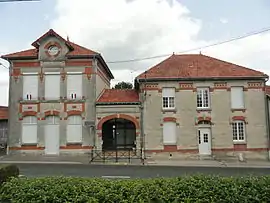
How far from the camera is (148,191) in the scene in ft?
23.8

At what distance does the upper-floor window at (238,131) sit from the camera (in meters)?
26.4

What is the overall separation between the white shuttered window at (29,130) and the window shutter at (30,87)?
1.77 metres

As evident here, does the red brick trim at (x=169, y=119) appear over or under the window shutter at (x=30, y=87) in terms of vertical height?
under

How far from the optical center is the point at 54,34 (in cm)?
2716

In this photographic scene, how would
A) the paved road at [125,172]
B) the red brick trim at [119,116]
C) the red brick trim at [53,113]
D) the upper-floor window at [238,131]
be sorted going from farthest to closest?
1. the red brick trim at [53,113]
2. the red brick trim at [119,116]
3. the upper-floor window at [238,131]
4. the paved road at [125,172]

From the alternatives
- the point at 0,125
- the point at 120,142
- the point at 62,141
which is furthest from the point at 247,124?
the point at 0,125

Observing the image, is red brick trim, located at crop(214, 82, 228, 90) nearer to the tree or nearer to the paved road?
the paved road

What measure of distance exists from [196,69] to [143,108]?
5648 mm

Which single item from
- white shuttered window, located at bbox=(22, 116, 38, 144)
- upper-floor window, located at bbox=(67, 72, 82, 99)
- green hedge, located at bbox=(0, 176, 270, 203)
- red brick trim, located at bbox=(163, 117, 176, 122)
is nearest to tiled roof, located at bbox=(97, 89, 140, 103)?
upper-floor window, located at bbox=(67, 72, 82, 99)

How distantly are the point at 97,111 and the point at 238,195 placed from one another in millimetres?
20553

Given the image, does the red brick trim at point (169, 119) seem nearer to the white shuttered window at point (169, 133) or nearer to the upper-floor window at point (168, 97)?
the white shuttered window at point (169, 133)

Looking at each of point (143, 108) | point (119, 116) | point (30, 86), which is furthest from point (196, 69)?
point (30, 86)

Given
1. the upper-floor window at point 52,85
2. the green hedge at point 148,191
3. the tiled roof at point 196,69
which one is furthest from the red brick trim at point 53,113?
the green hedge at point 148,191

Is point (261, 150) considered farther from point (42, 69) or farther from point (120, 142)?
point (42, 69)
